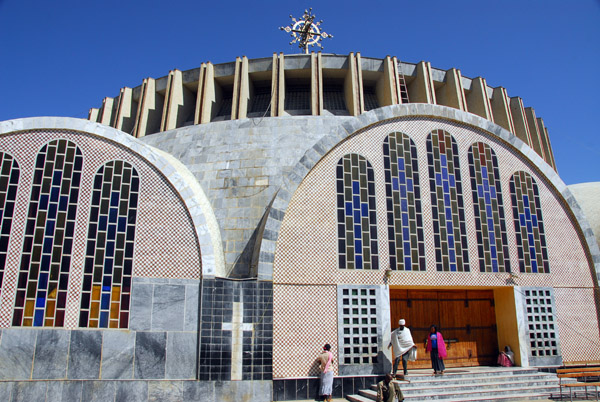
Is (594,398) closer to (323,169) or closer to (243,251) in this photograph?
(323,169)

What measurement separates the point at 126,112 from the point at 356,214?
41.0ft

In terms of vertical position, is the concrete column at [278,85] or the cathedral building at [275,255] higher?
the concrete column at [278,85]

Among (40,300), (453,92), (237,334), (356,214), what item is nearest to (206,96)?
→ (356,214)

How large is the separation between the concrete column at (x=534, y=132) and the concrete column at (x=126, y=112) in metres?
17.6

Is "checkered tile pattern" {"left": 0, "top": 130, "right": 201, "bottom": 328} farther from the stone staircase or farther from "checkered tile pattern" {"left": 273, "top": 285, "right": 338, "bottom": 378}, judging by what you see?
the stone staircase

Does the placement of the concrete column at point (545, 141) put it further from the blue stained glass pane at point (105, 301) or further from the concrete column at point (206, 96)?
the blue stained glass pane at point (105, 301)

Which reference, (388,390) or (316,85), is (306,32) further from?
(388,390)

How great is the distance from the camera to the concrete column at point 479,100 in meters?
19.8

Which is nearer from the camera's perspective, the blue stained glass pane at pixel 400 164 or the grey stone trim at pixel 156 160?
the grey stone trim at pixel 156 160

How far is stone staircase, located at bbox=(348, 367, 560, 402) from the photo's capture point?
37.4ft

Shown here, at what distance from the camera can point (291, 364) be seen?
11922 mm

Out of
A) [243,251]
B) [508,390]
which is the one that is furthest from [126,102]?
[508,390]

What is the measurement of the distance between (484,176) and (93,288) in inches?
459

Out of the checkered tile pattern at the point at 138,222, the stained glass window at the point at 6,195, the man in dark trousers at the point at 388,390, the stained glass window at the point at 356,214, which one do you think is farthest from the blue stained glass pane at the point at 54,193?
the man in dark trousers at the point at 388,390
